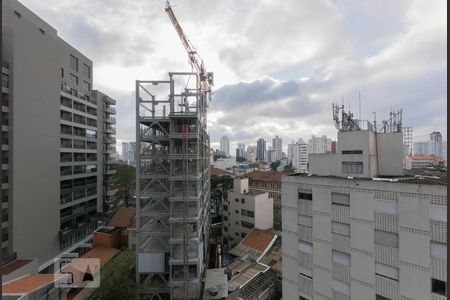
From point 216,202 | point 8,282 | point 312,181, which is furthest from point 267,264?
point 216,202

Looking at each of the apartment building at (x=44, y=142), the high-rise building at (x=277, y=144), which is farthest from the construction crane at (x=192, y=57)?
the high-rise building at (x=277, y=144)

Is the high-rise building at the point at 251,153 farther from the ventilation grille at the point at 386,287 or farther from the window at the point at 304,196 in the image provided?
the ventilation grille at the point at 386,287

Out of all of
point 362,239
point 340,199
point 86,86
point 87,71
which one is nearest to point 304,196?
point 340,199

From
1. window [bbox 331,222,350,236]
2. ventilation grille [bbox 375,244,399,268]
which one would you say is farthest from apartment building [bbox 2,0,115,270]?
ventilation grille [bbox 375,244,399,268]

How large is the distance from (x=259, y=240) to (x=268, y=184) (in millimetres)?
16507

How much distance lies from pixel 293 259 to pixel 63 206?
65.3ft

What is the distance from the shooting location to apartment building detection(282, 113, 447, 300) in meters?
7.91

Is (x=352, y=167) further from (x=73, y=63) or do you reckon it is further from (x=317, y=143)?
(x=317, y=143)

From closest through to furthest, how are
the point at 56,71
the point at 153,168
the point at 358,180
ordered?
the point at 358,180, the point at 153,168, the point at 56,71

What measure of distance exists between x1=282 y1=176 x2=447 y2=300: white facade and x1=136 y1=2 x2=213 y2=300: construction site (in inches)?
A: 203

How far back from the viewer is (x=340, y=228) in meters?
9.74

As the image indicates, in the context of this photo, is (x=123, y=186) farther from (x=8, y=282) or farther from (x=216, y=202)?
(x=8, y=282)

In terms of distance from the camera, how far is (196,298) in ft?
44.9

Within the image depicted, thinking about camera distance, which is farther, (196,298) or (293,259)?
(196,298)
